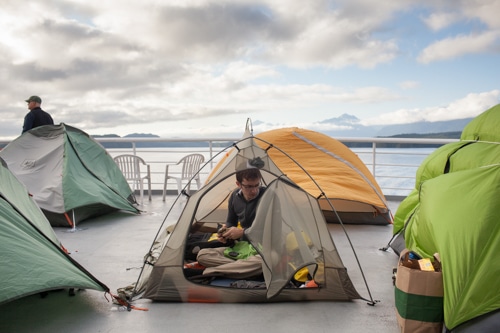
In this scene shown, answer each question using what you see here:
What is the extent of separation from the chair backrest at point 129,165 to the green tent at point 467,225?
4.84 m

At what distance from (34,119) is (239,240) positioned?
169 inches

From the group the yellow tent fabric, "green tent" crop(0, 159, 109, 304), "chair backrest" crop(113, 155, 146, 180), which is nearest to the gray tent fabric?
"green tent" crop(0, 159, 109, 304)

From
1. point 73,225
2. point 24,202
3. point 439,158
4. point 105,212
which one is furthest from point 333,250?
point 105,212

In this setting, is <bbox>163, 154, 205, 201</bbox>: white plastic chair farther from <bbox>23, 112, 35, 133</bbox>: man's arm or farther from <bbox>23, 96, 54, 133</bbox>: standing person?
<bbox>23, 112, 35, 133</bbox>: man's arm

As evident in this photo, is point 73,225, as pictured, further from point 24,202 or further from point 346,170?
point 346,170

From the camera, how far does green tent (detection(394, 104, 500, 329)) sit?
253 cm

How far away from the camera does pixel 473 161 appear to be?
3.41 meters

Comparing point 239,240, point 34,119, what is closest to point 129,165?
point 34,119

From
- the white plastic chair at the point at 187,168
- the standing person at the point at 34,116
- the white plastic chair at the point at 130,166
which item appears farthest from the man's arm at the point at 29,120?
the white plastic chair at the point at 187,168

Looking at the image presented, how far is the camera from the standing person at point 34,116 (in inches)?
273

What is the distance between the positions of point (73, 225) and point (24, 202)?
1.79 meters

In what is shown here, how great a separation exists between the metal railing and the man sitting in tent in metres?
3.26

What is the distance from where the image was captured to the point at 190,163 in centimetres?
766

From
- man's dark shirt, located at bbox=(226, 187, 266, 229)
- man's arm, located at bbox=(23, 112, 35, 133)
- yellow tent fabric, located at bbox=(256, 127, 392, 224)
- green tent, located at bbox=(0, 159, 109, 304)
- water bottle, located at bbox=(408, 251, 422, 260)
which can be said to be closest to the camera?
green tent, located at bbox=(0, 159, 109, 304)
